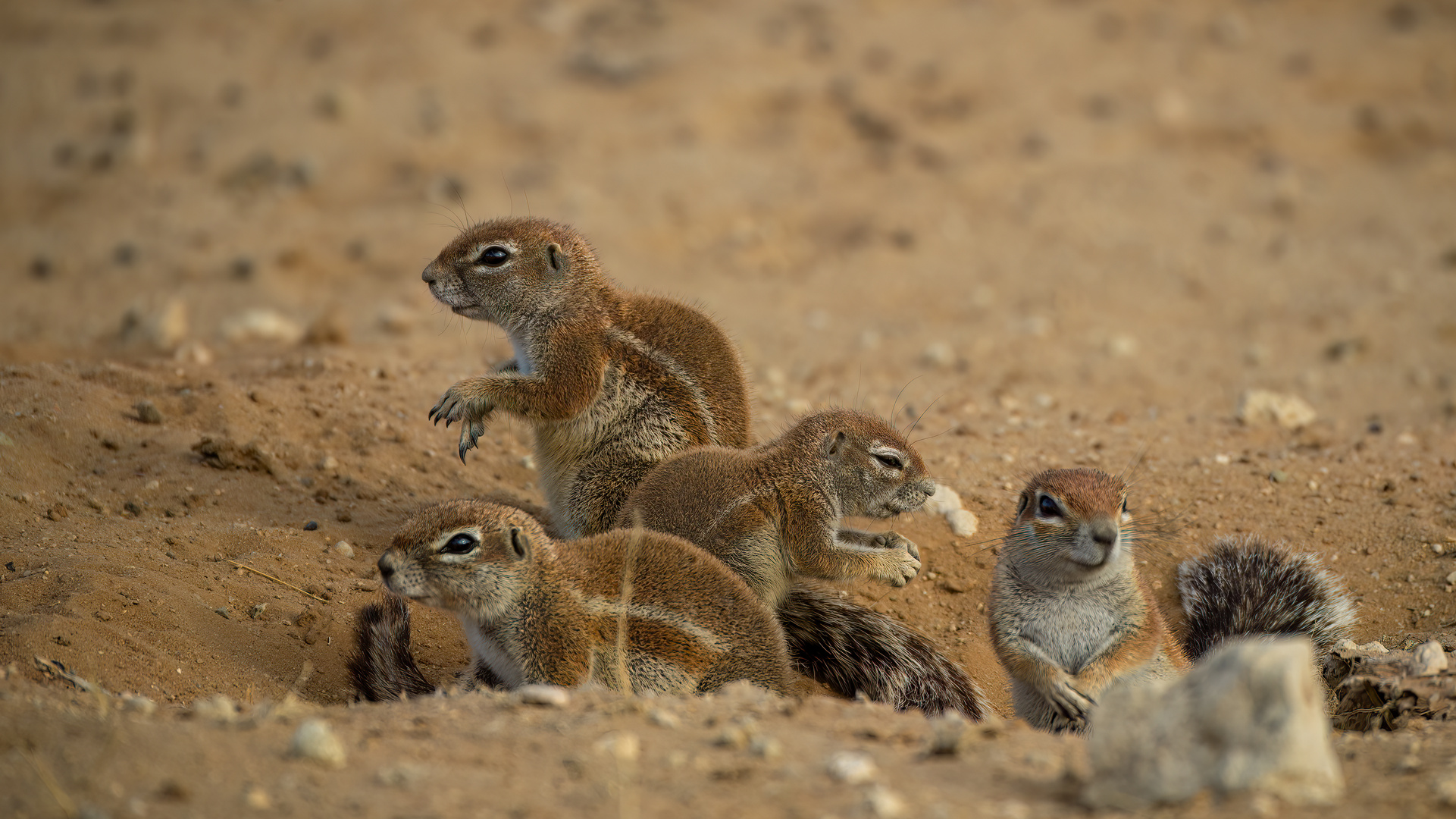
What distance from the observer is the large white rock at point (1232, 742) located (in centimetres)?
321

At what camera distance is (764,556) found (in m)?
5.69

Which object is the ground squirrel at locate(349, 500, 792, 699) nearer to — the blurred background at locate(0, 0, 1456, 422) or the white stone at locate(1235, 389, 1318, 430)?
the blurred background at locate(0, 0, 1456, 422)

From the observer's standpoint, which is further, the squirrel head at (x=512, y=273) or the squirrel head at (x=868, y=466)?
the squirrel head at (x=512, y=273)

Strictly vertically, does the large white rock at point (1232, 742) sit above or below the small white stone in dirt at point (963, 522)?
below

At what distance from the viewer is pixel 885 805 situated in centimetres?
322

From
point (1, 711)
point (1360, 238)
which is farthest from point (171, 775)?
point (1360, 238)

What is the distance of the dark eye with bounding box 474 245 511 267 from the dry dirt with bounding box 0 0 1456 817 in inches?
54.6

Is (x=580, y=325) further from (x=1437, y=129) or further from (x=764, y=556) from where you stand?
(x=1437, y=129)

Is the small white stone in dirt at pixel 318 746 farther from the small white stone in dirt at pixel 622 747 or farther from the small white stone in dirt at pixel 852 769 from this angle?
the small white stone in dirt at pixel 852 769

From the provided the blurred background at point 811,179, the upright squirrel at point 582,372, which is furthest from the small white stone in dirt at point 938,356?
the upright squirrel at point 582,372

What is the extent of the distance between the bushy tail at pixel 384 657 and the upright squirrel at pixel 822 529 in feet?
3.63

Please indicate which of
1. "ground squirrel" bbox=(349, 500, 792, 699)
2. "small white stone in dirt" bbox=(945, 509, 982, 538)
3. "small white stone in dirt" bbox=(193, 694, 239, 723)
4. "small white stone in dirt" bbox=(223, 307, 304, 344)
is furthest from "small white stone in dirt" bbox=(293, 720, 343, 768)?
"small white stone in dirt" bbox=(223, 307, 304, 344)

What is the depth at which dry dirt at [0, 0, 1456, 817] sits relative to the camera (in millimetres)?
3766

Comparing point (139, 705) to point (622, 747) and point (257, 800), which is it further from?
point (622, 747)
